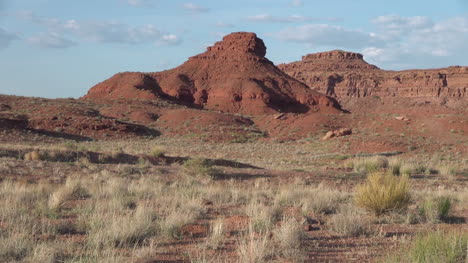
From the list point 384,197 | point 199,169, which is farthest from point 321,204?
point 199,169

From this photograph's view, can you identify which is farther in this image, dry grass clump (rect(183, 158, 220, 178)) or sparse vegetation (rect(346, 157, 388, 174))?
sparse vegetation (rect(346, 157, 388, 174))

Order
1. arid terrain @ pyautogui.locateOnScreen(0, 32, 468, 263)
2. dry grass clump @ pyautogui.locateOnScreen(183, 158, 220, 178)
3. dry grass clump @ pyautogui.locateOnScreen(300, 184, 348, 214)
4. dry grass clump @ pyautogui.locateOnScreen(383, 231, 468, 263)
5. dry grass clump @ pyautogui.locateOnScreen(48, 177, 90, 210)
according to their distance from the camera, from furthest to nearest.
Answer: dry grass clump @ pyautogui.locateOnScreen(183, 158, 220, 178)
dry grass clump @ pyautogui.locateOnScreen(300, 184, 348, 214)
dry grass clump @ pyautogui.locateOnScreen(48, 177, 90, 210)
arid terrain @ pyautogui.locateOnScreen(0, 32, 468, 263)
dry grass clump @ pyautogui.locateOnScreen(383, 231, 468, 263)

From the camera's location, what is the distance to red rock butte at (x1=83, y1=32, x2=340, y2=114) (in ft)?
244

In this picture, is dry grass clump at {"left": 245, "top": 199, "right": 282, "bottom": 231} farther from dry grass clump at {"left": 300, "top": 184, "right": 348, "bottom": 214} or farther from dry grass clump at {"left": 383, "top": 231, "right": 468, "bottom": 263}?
Answer: dry grass clump at {"left": 383, "top": 231, "right": 468, "bottom": 263}

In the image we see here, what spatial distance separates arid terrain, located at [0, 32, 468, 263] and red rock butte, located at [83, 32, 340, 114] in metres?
3.16

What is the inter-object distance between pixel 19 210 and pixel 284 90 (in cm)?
7285

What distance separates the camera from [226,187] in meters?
13.6

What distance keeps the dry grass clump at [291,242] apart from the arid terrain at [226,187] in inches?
0.7

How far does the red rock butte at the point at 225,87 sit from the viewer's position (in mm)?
74312

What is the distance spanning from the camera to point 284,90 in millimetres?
79125

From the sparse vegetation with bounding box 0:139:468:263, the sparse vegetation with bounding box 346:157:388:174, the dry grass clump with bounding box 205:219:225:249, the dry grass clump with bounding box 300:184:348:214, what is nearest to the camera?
the sparse vegetation with bounding box 0:139:468:263

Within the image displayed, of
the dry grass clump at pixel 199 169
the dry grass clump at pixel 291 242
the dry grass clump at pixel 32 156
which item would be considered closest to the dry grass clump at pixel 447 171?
the dry grass clump at pixel 199 169

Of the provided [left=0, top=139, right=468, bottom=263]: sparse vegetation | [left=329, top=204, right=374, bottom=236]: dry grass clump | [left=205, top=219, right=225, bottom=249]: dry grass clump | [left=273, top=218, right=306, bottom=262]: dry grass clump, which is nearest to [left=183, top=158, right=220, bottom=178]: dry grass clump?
[left=0, top=139, right=468, bottom=263]: sparse vegetation

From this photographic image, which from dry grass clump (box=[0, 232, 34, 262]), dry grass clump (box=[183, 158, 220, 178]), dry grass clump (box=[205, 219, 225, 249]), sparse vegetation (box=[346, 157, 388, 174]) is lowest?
sparse vegetation (box=[346, 157, 388, 174])
